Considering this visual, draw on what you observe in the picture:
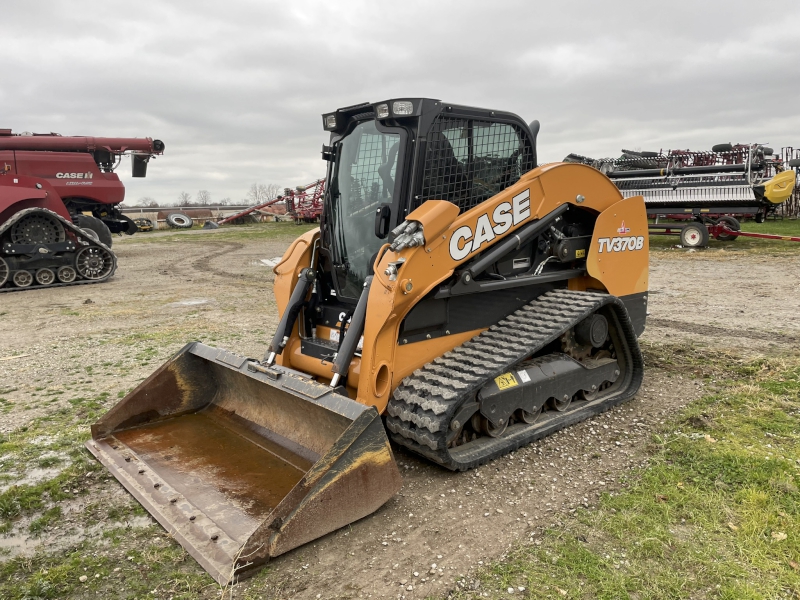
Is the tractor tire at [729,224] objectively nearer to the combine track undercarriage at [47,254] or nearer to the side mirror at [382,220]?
the side mirror at [382,220]

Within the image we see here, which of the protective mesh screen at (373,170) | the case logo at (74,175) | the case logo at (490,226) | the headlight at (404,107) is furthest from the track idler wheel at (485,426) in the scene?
the case logo at (74,175)

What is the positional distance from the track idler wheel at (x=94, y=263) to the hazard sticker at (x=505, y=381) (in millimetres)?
11159

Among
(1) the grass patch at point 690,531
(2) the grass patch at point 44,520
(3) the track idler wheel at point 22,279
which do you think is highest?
(3) the track idler wheel at point 22,279

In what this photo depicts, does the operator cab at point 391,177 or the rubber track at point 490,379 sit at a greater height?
the operator cab at point 391,177

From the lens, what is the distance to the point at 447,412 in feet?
11.5

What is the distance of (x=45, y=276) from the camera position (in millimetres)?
12250

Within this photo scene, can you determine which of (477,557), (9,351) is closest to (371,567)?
(477,557)

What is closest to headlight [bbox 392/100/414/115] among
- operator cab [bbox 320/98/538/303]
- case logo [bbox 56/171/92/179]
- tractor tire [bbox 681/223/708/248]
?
operator cab [bbox 320/98/538/303]

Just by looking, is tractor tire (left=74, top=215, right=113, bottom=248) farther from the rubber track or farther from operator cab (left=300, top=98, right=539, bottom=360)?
the rubber track

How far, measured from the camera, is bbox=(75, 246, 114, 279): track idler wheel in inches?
498

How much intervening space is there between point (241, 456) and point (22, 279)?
33.9 feet

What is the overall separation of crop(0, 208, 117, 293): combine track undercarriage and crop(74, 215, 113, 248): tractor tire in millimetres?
1531

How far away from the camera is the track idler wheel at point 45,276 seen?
12160 millimetres

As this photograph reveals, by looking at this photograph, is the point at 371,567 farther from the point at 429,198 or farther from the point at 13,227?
the point at 13,227
